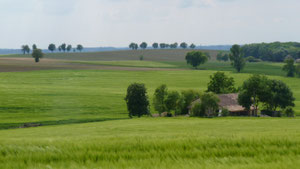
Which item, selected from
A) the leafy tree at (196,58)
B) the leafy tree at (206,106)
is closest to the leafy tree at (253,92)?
the leafy tree at (206,106)

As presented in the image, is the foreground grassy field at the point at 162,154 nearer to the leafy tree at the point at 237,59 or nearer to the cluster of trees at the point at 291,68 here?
the cluster of trees at the point at 291,68

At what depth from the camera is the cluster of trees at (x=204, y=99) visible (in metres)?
55.1

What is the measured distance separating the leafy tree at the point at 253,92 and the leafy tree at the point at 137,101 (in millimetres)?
17204

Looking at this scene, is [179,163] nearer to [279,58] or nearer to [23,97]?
[23,97]

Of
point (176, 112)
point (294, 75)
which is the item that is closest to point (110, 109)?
point (176, 112)

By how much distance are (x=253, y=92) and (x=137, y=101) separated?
2116 cm

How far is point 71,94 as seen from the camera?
7250 cm

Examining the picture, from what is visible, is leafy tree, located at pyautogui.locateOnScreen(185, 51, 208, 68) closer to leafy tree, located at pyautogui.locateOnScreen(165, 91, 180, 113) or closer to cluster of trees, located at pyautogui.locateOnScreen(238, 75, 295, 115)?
cluster of trees, located at pyautogui.locateOnScreen(238, 75, 295, 115)

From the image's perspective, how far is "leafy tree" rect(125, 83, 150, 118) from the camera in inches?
2264

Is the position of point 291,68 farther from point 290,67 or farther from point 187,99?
point 187,99

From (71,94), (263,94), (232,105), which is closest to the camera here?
(263,94)

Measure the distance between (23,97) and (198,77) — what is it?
63.5 metres

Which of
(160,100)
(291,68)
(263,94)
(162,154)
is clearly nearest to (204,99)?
(160,100)

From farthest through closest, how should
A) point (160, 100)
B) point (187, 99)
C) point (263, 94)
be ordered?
point (187, 99), point (263, 94), point (160, 100)
